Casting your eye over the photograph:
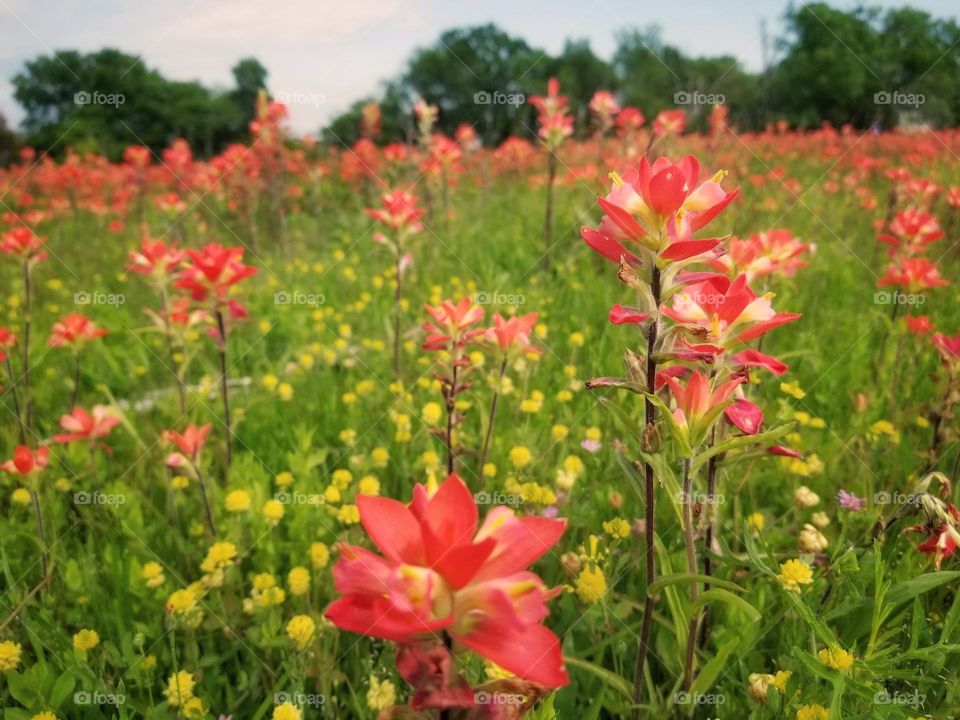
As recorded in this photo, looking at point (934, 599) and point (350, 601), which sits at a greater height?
point (350, 601)

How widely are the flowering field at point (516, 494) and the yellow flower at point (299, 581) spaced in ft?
0.03

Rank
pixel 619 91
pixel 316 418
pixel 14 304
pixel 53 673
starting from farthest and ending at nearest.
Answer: pixel 619 91
pixel 14 304
pixel 316 418
pixel 53 673

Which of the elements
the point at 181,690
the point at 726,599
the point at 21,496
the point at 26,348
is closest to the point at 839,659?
the point at 726,599

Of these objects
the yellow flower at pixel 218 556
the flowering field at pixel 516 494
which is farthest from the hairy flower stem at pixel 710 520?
the yellow flower at pixel 218 556

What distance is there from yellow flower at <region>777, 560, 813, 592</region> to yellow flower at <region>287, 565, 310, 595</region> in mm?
1174

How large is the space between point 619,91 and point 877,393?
797 inches

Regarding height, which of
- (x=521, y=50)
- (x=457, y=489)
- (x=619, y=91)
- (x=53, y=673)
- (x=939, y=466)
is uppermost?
(x=521, y=50)

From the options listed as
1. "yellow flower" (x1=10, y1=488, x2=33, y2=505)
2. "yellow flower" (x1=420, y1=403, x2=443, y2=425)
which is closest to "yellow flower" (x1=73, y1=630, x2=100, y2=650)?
"yellow flower" (x1=10, y1=488, x2=33, y2=505)

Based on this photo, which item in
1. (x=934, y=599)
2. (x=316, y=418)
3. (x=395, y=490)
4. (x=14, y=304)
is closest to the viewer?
(x=934, y=599)

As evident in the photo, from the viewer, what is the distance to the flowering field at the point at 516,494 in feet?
3.25

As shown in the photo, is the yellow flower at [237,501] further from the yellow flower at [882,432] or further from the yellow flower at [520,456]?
the yellow flower at [882,432]

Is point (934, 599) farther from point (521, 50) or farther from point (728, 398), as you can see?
point (521, 50)

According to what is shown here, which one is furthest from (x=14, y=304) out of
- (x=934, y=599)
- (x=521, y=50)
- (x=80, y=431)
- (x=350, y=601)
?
(x=521, y=50)

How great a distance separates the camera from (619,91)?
20.4 m
